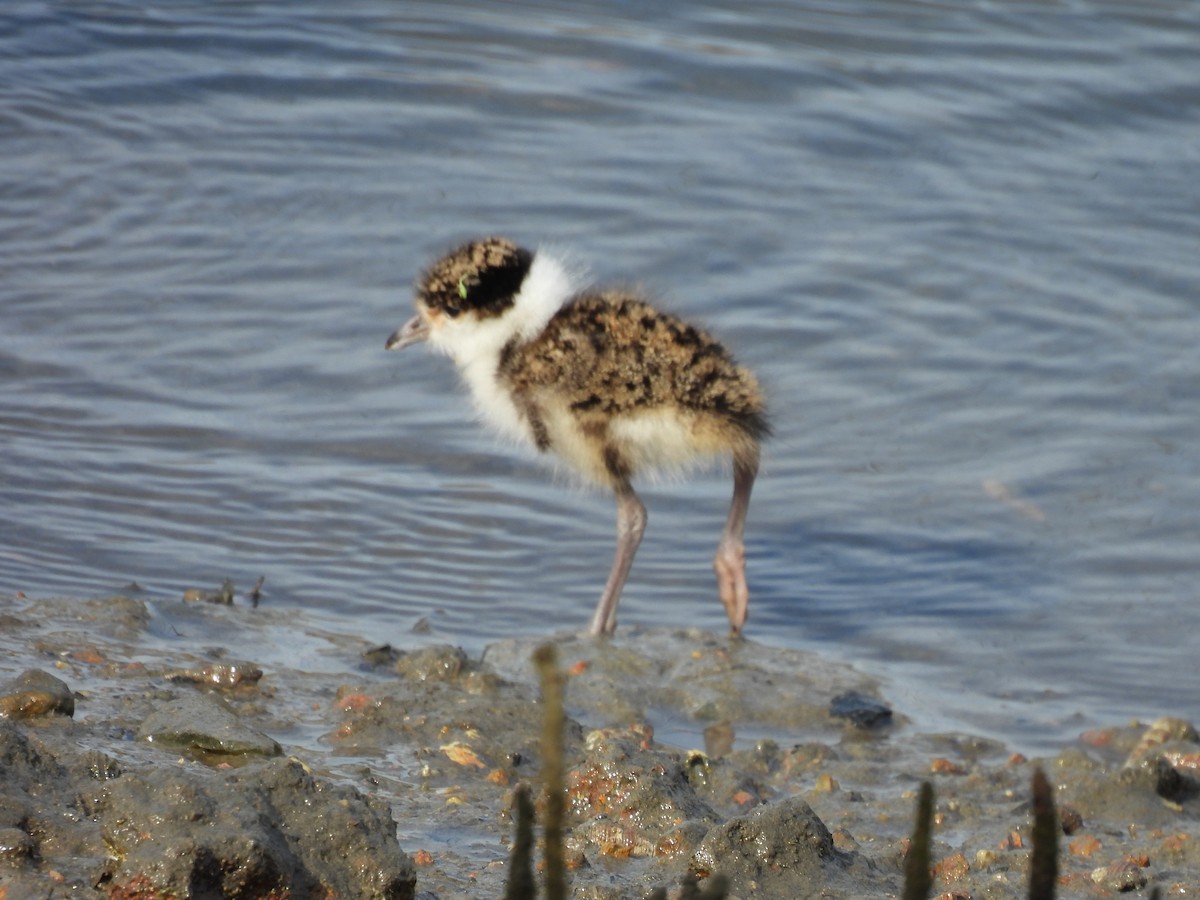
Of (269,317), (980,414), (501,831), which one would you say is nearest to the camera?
(501,831)

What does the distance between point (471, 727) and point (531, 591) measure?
6.45 feet

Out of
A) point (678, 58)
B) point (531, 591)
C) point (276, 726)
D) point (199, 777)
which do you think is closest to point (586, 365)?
point (531, 591)

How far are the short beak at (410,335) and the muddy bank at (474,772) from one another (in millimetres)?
1514

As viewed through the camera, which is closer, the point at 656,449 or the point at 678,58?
the point at 656,449

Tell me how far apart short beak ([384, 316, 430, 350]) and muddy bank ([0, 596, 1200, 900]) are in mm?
1514

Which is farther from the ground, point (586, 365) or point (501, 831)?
point (586, 365)

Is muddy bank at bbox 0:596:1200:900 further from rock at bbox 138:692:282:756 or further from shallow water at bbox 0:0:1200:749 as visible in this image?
shallow water at bbox 0:0:1200:749

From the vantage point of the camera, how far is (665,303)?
6.18m

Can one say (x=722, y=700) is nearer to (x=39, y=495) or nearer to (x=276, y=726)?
(x=276, y=726)

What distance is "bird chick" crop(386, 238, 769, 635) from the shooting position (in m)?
5.57

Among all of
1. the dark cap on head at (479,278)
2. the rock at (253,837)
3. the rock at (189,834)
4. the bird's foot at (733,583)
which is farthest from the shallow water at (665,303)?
the rock at (253,837)

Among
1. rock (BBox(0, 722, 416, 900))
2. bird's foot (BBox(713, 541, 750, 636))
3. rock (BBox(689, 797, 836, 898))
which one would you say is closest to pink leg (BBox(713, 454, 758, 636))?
bird's foot (BBox(713, 541, 750, 636))

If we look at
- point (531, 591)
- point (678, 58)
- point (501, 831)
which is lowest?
point (531, 591)

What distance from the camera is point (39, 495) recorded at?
20.1 feet
